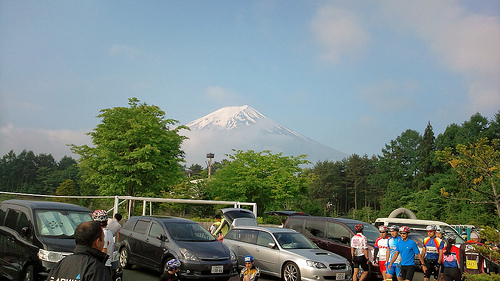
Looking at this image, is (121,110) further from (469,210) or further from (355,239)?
(469,210)

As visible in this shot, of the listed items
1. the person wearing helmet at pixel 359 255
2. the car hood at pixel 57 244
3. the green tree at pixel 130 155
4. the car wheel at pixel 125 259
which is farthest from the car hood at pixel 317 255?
the green tree at pixel 130 155

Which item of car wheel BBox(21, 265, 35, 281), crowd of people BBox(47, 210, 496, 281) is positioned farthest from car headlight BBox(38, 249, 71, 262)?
crowd of people BBox(47, 210, 496, 281)

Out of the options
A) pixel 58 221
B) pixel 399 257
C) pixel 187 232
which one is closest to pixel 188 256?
pixel 187 232

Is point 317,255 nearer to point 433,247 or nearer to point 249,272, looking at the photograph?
point 433,247

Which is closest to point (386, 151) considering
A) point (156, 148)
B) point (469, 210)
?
point (469, 210)

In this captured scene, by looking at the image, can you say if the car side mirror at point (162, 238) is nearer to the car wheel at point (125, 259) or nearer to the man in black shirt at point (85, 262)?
the car wheel at point (125, 259)

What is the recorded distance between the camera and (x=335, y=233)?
13.7m

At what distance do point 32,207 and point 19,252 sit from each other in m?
1.03

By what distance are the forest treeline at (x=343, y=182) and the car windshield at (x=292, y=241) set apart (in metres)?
18.0

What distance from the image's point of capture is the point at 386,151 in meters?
87.9

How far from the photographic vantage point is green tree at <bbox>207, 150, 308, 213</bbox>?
1502 inches

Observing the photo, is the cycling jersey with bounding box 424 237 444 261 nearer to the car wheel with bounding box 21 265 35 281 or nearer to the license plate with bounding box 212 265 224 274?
the license plate with bounding box 212 265 224 274

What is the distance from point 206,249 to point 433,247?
18.8 feet

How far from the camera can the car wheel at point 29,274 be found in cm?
814
